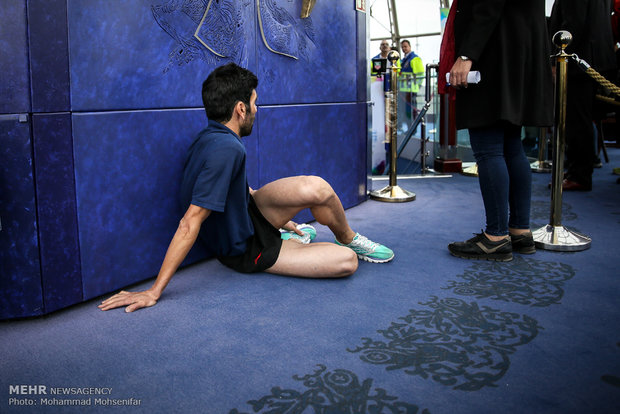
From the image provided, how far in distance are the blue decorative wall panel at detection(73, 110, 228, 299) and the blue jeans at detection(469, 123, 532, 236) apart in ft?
4.15

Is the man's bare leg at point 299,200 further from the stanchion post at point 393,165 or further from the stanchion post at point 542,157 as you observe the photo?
the stanchion post at point 542,157

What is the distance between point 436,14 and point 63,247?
33.9 ft

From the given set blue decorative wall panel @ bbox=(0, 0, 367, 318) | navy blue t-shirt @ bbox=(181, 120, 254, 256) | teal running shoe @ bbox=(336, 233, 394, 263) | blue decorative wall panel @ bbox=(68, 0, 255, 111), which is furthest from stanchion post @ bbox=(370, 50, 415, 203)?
navy blue t-shirt @ bbox=(181, 120, 254, 256)

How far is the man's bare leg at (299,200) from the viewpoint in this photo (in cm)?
218

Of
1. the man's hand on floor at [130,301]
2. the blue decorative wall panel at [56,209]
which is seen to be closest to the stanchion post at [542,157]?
the man's hand on floor at [130,301]

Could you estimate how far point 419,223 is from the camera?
316 cm

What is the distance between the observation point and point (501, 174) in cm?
230

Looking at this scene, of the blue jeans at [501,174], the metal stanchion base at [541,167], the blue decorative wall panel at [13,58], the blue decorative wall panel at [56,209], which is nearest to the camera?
the blue decorative wall panel at [13,58]

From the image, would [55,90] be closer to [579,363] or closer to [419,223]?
[579,363]

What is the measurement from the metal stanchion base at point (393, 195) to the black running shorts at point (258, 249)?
1764 millimetres

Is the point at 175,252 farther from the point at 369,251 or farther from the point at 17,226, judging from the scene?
the point at 369,251

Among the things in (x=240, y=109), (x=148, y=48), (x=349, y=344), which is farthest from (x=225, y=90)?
(x=349, y=344)

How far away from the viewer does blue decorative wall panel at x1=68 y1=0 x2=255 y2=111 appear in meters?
1.83

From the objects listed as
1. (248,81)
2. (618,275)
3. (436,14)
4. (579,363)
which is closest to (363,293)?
(579,363)
